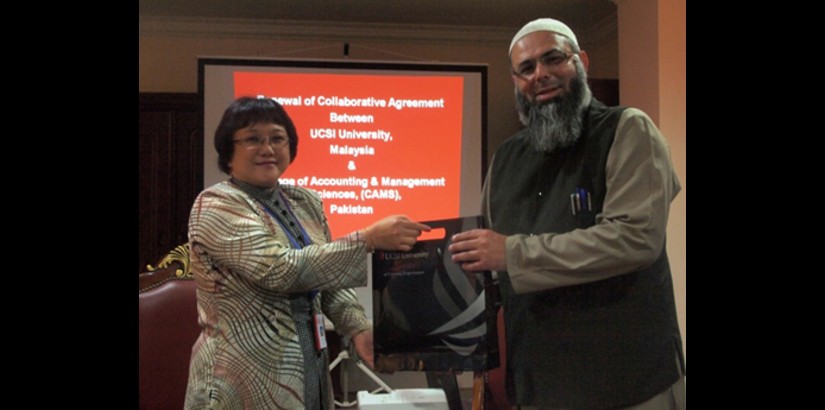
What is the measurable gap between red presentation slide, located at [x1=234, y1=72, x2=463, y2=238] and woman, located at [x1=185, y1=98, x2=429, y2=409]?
2764mm

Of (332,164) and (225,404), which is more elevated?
(332,164)

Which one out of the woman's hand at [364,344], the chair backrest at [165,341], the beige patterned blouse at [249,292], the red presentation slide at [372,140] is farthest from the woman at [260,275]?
the red presentation slide at [372,140]

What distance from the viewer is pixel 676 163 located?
3.74 metres

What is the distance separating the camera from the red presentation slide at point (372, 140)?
4.49 metres

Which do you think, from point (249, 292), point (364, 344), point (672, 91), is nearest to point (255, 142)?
point (249, 292)

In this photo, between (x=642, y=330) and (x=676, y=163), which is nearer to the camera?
(x=642, y=330)

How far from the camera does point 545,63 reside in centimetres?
159

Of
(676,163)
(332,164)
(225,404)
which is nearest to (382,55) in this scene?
(332,164)

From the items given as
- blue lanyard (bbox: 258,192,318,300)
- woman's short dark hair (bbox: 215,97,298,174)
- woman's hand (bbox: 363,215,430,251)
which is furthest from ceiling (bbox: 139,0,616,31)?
woman's hand (bbox: 363,215,430,251)

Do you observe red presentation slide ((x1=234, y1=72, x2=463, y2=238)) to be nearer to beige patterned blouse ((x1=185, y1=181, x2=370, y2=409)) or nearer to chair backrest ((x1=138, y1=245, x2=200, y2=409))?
chair backrest ((x1=138, y1=245, x2=200, y2=409))

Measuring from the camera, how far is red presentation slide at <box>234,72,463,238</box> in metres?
4.49

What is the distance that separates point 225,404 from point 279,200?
1.57 ft

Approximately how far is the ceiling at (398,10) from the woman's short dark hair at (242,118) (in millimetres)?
3369

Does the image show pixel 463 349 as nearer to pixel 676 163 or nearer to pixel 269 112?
pixel 269 112
